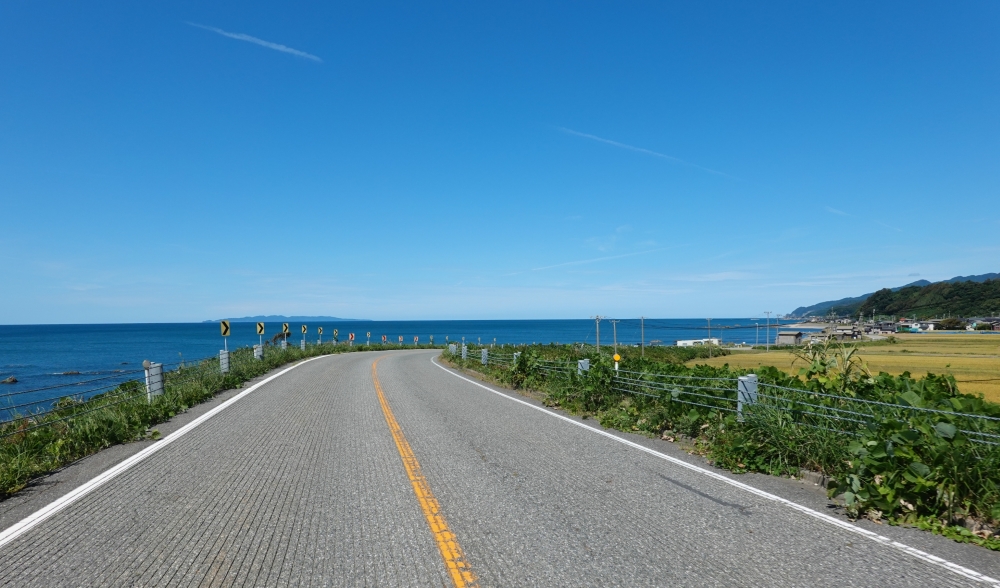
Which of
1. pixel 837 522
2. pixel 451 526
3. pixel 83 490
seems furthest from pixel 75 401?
pixel 837 522

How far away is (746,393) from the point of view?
870 cm

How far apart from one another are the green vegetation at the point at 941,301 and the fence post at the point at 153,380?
110754 millimetres

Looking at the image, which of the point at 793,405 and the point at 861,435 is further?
the point at 793,405

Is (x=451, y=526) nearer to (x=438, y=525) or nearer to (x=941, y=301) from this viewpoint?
(x=438, y=525)

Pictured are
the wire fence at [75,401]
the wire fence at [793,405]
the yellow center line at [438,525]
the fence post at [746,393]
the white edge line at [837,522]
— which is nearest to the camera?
the yellow center line at [438,525]

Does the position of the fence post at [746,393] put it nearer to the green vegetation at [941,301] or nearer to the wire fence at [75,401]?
the wire fence at [75,401]

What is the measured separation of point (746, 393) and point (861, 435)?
218 cm

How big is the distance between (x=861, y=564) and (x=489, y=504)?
329cm

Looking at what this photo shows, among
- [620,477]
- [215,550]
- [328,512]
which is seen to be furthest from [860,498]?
[215,550]

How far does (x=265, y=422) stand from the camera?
11320 millimetres

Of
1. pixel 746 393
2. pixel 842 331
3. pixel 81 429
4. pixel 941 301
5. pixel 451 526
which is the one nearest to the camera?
pixel 451 526

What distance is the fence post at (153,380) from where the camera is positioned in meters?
13.0

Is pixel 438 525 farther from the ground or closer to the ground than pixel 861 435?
closer to the ground

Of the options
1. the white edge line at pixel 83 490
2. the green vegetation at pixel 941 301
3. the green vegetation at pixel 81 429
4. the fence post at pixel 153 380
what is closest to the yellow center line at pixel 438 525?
the white edge line at pixel 83 490
